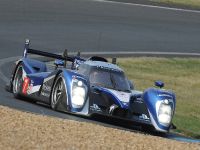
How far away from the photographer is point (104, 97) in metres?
13.0

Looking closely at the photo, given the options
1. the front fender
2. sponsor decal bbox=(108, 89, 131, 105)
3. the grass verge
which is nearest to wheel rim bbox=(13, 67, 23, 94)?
sponsor decal bbox=(108, 89, 131, 105)

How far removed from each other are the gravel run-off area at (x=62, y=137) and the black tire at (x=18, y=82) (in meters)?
4.20

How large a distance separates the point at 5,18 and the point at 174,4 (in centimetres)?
921

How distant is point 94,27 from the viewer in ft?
88.1

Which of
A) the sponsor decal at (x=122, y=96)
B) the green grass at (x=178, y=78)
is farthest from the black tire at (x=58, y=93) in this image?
the green grass at (x=178, y=78)

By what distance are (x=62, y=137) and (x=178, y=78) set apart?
1271cm

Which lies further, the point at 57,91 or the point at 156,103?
the point at 57,91

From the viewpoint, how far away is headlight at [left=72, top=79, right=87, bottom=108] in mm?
12945

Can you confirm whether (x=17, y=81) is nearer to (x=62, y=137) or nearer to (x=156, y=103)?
(x=156, y=103)

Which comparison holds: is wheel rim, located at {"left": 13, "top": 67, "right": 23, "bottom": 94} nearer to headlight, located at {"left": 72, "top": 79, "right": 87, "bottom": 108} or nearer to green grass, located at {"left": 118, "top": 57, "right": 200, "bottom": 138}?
headlight, located at {"left": 72, "top": 79, "right": 87, "bottom": 108}

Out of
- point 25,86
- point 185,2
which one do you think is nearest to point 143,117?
point 25,86

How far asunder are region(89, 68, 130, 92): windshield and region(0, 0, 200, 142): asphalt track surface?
6941 millimetres

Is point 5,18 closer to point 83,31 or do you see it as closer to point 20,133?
point 83,31

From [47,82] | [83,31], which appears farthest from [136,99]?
[83,31]
